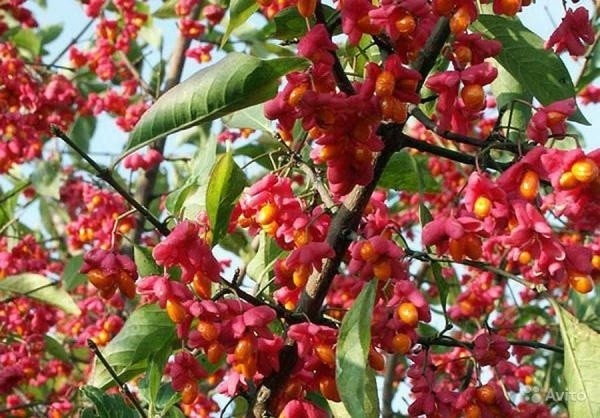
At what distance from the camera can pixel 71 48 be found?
5574mm

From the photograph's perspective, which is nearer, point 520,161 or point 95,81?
point 520,161

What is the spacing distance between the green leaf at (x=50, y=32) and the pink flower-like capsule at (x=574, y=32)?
4.99 m

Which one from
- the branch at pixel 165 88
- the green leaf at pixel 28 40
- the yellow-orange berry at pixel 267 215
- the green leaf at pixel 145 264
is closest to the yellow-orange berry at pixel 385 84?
the yellow-orange berry at pixel 267 215

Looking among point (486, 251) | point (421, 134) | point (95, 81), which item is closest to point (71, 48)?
point (95, 81)

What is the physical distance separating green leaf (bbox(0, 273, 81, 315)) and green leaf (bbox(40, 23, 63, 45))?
2934 millimetres

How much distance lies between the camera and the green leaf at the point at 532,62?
191 centimetres

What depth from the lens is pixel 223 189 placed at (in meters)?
1.81

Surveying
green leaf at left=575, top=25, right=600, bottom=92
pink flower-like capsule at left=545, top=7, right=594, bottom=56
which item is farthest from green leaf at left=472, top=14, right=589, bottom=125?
green leaf at left=575, top=25, right=600, bottom=92

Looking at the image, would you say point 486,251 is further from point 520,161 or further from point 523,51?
point 520,161

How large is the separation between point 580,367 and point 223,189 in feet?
2.26

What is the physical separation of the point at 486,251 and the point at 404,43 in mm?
2543

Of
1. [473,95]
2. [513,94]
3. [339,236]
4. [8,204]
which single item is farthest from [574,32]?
[8,204]

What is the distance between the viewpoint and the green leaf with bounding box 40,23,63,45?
21.0 feet

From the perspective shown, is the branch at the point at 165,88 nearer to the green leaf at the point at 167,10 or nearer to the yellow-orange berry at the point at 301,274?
the green leaf at the point at 167,10
